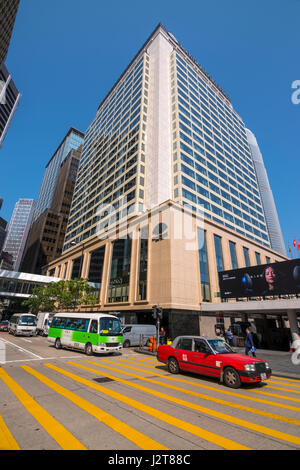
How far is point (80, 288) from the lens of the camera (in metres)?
33.4

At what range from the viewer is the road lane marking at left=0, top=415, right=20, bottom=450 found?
3615mm

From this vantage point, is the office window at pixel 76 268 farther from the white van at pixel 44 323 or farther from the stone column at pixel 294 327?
the stone column at pixel 294 327

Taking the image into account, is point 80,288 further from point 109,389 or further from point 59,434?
point 59,434

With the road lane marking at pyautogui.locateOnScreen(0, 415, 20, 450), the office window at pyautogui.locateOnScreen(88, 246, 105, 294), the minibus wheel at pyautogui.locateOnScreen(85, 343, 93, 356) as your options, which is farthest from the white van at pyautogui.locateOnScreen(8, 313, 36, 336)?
the road lane marking at pyautogui.locateOnScreen(0, 415, 20, 450)

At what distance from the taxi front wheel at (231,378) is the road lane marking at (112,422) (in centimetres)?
518

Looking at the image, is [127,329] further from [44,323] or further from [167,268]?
[44,323]

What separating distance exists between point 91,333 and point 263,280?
64.7 feet

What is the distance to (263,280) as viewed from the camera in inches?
974

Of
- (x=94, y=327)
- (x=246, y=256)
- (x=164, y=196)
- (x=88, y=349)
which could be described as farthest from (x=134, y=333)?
(x=246, y=256)

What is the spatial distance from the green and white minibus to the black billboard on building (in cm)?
1662

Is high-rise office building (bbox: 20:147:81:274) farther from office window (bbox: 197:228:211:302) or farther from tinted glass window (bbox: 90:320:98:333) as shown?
tinted glass window (bbox: 90:320:98:333)

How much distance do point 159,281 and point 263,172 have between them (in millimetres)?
191387

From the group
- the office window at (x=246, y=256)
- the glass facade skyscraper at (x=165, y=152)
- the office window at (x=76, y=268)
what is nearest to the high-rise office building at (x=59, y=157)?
the glass facade skyscraper at (x=165, y=152)

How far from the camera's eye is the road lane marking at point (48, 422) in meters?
3.77
